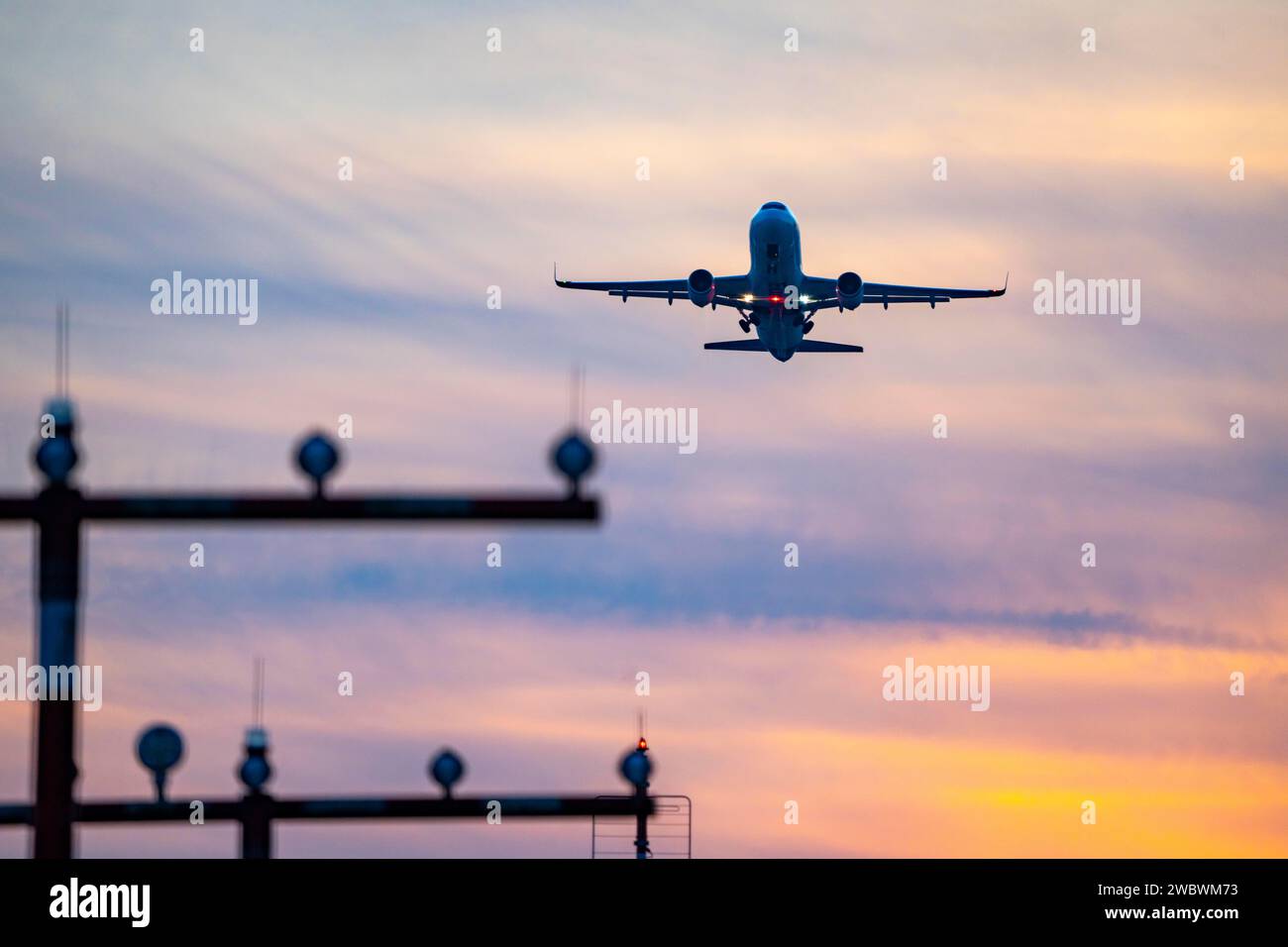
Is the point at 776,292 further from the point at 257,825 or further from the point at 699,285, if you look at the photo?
the point at 257,825

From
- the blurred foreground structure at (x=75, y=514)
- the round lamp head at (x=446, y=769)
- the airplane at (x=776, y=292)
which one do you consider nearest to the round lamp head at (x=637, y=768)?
the round lamp head at (x=446, y=769)

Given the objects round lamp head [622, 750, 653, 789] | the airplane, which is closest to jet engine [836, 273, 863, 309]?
the airplane

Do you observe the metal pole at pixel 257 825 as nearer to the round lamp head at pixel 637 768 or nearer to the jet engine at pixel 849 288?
the round lamp head at pixel 637 768

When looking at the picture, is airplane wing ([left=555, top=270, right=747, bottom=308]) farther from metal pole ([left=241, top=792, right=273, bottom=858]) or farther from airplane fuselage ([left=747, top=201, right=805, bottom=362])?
metal pole ([left=241, top=792, right=273, bottom=858])

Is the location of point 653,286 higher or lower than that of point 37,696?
higher
